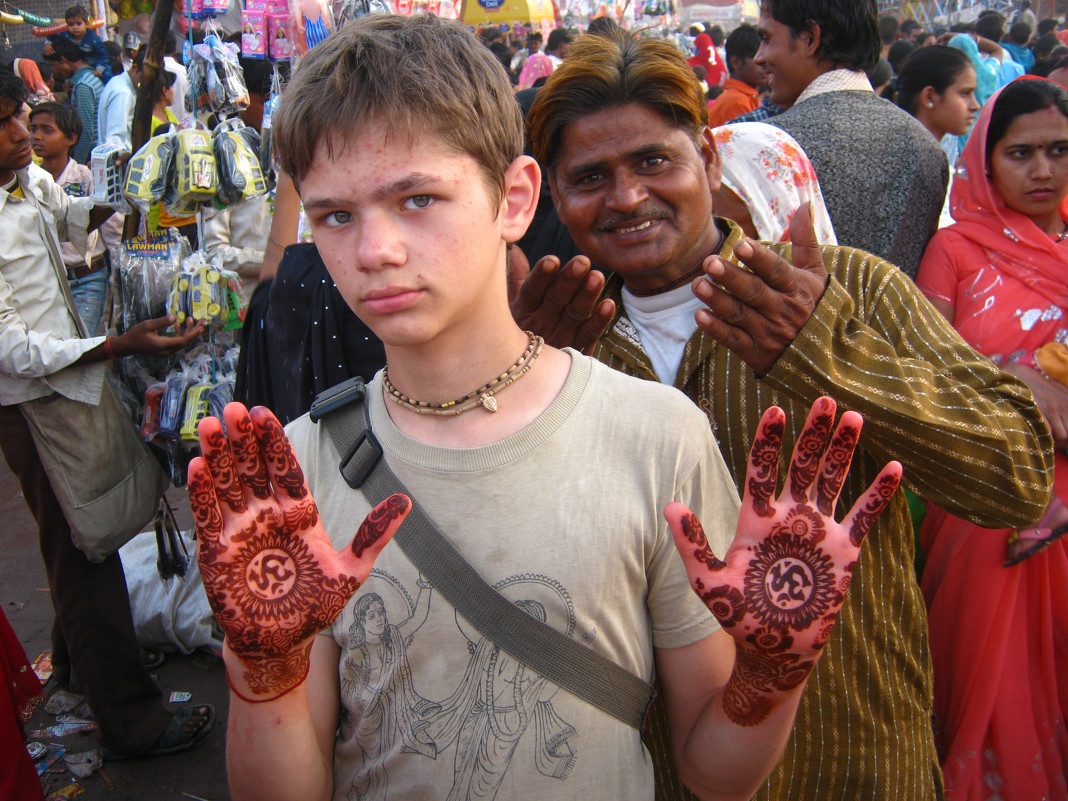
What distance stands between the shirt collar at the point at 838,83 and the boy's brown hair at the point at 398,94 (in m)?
1.91

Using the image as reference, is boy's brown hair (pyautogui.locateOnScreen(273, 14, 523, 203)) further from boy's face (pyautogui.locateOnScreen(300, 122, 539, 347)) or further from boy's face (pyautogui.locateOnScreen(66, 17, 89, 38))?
boy's face (pyautogui.locateOnScreen(66, 17, 89, 38))

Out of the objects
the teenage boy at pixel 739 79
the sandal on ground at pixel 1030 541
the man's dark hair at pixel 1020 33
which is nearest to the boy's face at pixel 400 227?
the sandal on ground at pixel 1030 541

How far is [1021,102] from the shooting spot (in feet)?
7.83

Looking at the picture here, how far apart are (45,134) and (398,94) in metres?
4.53

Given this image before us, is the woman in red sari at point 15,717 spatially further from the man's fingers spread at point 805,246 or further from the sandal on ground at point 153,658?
the man's fingers spread at point 805,246

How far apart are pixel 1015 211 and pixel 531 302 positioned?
1790 millimetres

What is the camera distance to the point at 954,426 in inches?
49.7

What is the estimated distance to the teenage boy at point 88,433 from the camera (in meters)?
2.62

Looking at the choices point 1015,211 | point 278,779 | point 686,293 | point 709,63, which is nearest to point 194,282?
point 686,293

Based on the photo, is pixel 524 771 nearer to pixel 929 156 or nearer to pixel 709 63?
pixel 929 156

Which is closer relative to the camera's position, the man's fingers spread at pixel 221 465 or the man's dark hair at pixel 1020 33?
the man's fingers spread at pixel 221 465

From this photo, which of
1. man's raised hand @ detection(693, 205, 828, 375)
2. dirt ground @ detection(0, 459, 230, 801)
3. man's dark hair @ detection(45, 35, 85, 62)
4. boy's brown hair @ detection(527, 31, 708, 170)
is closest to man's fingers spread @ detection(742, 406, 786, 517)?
man's raised hand @ detection(693, 205, 828, 375)

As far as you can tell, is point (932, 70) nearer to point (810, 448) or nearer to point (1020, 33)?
point (810, 448)

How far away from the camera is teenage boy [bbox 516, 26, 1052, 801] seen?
1243 millimetres
